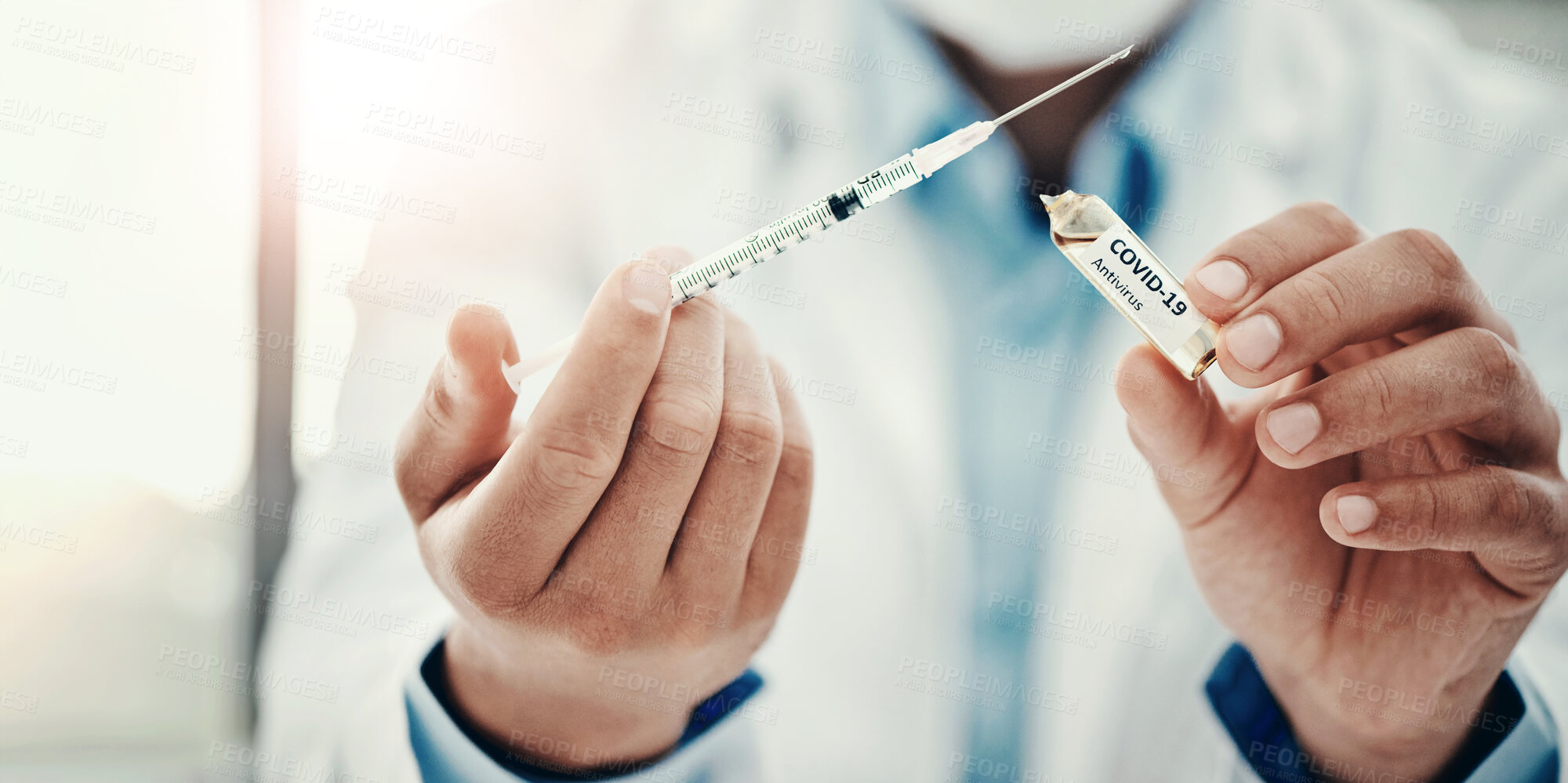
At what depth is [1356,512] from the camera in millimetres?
783

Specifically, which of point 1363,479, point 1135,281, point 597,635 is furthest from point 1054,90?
point 597,635

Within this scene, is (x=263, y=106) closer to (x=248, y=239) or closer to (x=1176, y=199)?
(x=248, y=239)

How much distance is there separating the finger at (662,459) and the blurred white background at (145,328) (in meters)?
0.41

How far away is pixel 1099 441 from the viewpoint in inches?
41.1

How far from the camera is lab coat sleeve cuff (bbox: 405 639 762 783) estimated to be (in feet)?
3.20

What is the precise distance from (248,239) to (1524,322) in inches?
70.8

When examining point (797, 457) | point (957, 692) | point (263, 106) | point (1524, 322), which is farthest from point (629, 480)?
point (1524, 322)

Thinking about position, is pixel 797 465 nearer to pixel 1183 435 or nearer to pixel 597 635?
pixel 597 635

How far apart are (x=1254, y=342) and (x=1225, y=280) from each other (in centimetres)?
8

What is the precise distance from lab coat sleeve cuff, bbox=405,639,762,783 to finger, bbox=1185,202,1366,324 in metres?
0.70

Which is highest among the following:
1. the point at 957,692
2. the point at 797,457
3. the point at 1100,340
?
the point at 1100,340

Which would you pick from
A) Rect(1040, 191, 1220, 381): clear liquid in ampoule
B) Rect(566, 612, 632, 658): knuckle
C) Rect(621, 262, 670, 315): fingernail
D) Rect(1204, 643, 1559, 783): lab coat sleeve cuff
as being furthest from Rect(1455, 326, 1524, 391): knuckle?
Rect(566, 612, 632, 658): knuckle

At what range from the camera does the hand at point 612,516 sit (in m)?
0.80

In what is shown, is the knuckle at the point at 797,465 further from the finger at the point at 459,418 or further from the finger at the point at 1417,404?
the finger at the point at 1417,404
